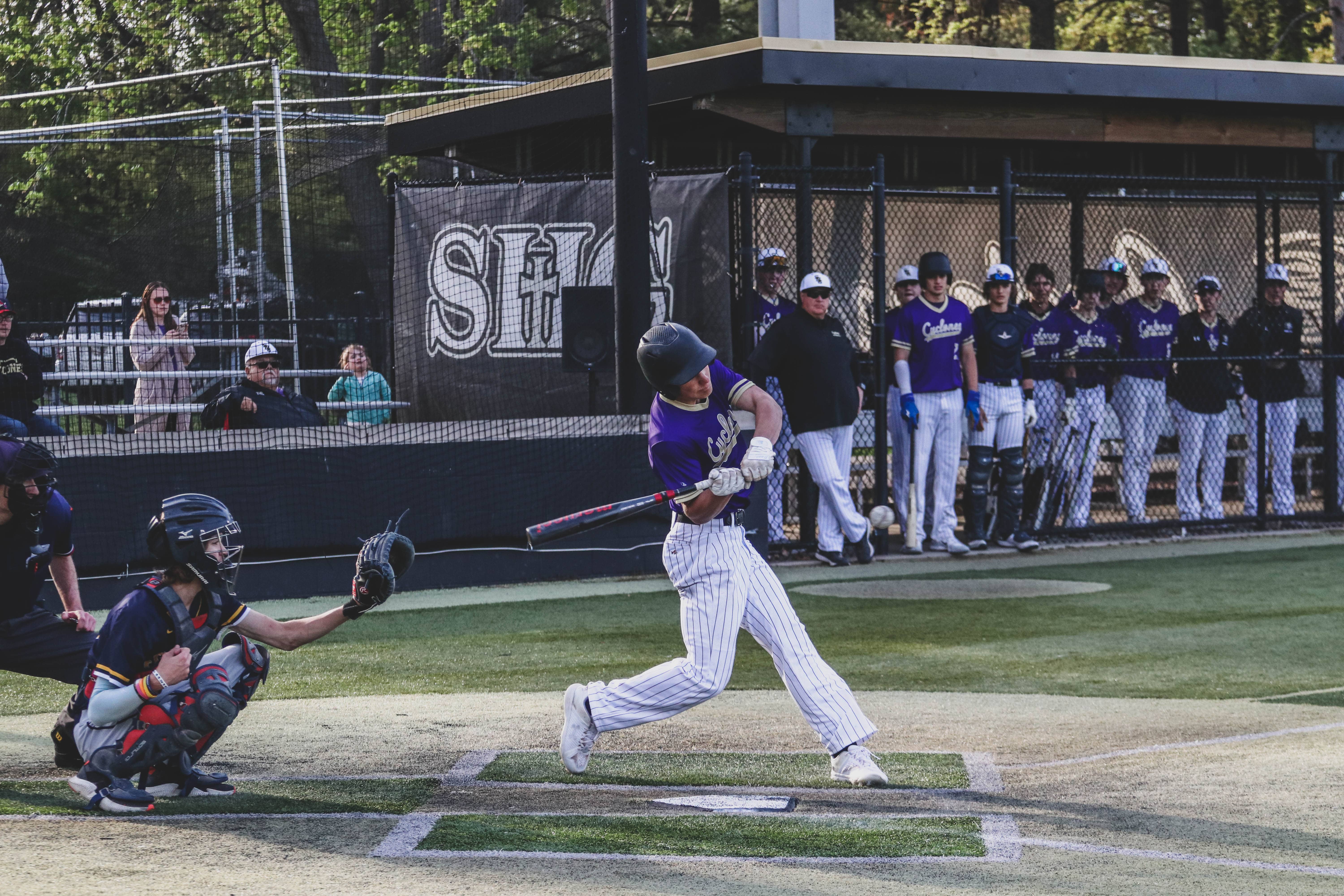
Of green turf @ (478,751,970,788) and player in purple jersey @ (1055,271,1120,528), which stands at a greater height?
player in purple jersey @ (1055,271,1120,528)

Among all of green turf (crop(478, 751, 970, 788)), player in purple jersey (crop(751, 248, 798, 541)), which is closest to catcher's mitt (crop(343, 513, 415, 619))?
green turf (crop(478, 751, 970, 788))

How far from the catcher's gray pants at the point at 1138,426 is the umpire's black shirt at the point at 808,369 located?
323 centimetres

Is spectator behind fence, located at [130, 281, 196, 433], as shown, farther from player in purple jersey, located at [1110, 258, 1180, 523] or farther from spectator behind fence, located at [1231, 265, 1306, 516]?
spectator behind fence, located at [1231, 265, 1306, 516]

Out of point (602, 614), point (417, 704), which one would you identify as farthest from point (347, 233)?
point (417, 704)

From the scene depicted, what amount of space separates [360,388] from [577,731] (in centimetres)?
804

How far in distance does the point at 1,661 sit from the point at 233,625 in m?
1.25

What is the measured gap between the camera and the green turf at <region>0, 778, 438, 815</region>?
534 cm

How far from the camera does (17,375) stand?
1003 centimetres

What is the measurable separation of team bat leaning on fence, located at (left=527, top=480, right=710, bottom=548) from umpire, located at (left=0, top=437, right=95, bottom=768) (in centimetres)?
186

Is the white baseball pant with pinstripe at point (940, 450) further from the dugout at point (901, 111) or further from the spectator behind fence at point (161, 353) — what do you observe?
the spectator behind fence at point (161, 353)

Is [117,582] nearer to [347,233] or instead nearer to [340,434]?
[340,434]

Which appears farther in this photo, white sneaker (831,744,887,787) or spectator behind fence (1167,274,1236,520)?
spectator behind fence (1167,274,1236,520)

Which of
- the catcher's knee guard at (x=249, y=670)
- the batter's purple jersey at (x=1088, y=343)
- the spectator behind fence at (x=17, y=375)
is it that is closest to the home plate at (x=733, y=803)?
the catcher's knee guard at (x=249, y=670)

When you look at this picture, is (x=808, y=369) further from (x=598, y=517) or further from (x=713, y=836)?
(x=713, y=836)
